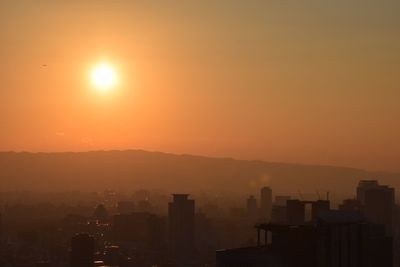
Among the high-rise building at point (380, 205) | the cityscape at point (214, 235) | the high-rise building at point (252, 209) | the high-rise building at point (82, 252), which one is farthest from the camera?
the high-rise building at point (252, 209)

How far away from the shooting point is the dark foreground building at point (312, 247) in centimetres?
1681

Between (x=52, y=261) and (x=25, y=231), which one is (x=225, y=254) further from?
(x=25, y=231)

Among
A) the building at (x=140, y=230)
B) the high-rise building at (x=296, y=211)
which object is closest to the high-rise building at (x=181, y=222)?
the building at (x=140, y=230)

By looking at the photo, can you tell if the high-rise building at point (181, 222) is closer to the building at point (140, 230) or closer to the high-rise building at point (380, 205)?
the building at point (140, 230)

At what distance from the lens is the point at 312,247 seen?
17688 mm

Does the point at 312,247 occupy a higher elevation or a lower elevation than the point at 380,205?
higher

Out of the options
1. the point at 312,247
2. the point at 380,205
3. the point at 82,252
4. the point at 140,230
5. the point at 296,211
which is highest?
the point at 296,211

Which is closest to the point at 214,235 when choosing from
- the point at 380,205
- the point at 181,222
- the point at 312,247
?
the point at 181,222

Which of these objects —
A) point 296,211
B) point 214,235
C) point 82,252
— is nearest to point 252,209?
point 214,235

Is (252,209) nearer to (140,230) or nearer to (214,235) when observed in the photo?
(140,230)

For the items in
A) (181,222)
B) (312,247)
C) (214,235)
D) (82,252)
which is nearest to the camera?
(312,247)

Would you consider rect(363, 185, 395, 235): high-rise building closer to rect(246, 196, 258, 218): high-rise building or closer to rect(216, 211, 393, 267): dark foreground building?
rect(246, 196, 258, 218): high-rise building

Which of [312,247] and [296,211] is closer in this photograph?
[312,247]

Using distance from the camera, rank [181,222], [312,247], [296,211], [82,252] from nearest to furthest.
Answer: [312,247]
[296,211]
[82,252]
[181,222]
